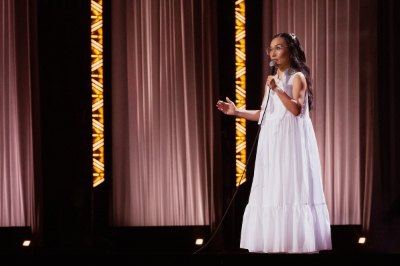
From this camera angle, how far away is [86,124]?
3305 mm

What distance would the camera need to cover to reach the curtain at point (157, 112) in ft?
11.1

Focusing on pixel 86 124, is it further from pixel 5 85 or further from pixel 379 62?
pixel 379 62

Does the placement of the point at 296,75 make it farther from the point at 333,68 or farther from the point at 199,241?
the point at 199,241

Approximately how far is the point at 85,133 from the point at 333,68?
236cm

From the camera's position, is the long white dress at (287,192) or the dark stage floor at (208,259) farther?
the long white dress at (287,192)

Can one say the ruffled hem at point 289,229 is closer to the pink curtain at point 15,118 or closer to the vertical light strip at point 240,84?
the vertical light strip at point 240,84

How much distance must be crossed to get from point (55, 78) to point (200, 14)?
56.8 inches

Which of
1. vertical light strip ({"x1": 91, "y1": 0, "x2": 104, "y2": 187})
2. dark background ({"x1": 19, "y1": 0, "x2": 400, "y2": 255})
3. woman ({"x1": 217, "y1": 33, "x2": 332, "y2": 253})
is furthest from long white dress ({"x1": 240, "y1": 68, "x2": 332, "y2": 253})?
vertical light strip ({"x1": 91, "y1": 0, "x2": 104, "y2": 187})

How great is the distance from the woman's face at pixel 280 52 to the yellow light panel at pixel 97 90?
1.77 metres

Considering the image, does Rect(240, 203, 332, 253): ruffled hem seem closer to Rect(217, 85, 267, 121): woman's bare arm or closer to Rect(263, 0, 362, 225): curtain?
Rect(217, 85, 267, 121): woman's bare arm

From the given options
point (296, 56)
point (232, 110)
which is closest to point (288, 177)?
point (232, 110)

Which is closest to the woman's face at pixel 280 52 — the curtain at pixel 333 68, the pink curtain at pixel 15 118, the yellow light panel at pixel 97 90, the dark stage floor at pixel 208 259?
the dark stage floor at pixel 208 259

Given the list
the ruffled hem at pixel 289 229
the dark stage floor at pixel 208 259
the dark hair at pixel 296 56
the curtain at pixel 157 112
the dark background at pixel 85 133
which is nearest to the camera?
the dark stage floor at pixel 208 259

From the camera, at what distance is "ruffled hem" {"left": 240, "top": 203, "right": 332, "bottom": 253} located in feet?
6.86
